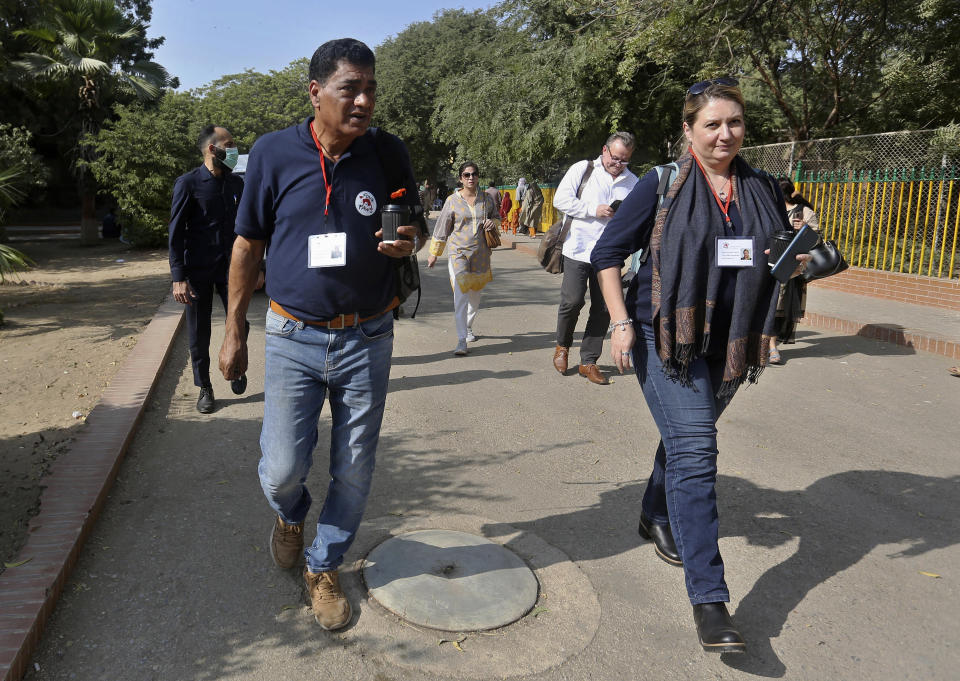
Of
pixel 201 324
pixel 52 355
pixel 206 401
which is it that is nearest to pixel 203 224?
pixel 201 324

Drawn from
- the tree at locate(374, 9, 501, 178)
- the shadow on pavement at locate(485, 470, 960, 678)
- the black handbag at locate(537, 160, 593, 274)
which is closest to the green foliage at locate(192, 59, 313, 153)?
the tree at locate(374, 9, 501, 178)

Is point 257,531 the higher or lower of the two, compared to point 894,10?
lower

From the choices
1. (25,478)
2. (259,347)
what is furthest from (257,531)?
(259,347)

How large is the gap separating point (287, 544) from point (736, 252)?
2151 mm

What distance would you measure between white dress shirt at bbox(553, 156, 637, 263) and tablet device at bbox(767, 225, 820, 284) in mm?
3657

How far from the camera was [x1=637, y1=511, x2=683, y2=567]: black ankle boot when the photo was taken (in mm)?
3557

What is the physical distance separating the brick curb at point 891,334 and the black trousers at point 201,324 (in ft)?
23.1

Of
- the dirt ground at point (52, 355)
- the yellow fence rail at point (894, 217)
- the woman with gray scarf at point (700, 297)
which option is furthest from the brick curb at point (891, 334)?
the dirt ground at point (52, 355)

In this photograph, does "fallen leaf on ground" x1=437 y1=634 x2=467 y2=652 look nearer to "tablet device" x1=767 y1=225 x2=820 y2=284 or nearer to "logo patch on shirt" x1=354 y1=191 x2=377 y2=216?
"logo patch on shirt" x1=354 y1=191 x2=377 y2=216

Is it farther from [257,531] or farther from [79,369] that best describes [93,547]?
[79,369]

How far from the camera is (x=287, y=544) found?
3316mm

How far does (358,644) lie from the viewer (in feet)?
9.50

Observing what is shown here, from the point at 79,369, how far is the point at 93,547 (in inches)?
141

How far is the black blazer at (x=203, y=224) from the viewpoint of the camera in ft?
18.0
